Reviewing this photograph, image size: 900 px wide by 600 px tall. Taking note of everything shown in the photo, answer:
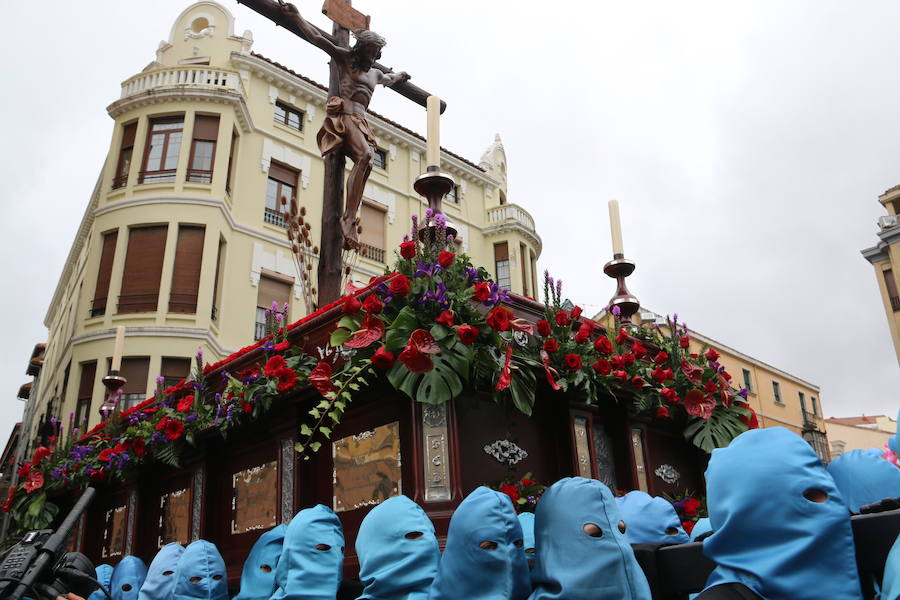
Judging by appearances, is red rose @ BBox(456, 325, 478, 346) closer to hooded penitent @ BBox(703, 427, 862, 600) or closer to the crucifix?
hooded penitent @ BBox(703, 427, 862, 600)

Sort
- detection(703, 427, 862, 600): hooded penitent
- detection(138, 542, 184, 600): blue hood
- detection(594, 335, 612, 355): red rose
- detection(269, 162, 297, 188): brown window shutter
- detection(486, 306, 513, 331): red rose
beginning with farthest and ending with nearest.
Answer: detection(269, 162, 297, 188): brown window shutter < detection(138, 542, 184, 600): blue hood < detection(594, 335, 612, 355): red rose < detection(486, 306, 513, 331): red rose < detection(703, 427, 862, 600): hooded penitent

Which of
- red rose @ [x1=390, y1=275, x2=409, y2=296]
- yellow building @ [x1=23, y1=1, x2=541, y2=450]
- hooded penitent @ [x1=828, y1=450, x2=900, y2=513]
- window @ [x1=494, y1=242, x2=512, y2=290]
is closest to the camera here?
hooded penitent @ [x1=828, y1=450, x2=900, y2=513]

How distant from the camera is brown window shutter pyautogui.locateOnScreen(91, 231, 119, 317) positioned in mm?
19312

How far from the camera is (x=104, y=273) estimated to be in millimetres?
19641

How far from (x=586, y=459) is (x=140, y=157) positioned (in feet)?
61.1

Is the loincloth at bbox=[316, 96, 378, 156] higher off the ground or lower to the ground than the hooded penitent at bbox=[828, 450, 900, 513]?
higher

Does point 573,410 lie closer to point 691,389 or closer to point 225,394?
point 691,389

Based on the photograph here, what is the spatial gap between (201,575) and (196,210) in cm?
1622

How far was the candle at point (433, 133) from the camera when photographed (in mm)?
4970

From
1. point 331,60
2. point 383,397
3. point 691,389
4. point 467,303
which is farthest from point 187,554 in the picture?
point 331,60

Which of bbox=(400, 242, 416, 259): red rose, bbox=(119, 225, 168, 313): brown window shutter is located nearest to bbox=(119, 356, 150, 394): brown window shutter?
bbox=(119, 225, 168, 313): brown window shutter

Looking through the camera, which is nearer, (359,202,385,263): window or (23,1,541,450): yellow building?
(23,1,541,450): yellow building

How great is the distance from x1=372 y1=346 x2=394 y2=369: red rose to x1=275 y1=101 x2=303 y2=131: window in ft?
66.6

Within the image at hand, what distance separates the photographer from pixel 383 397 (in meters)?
4.45
